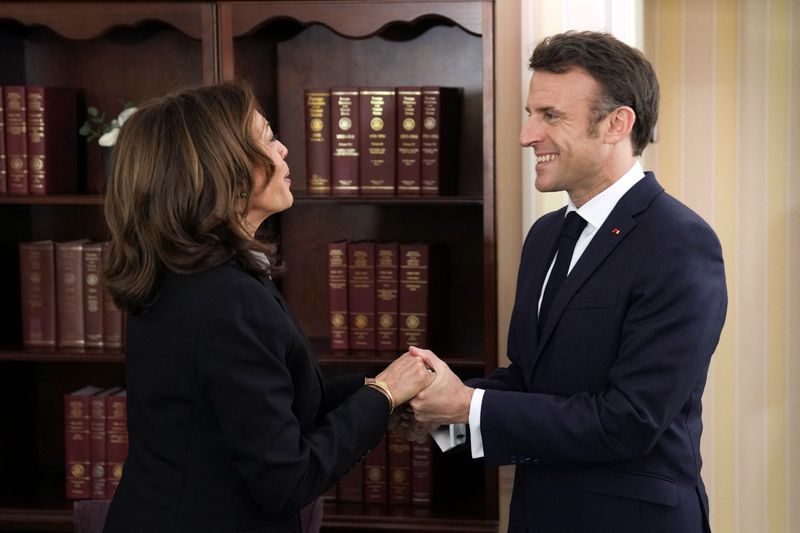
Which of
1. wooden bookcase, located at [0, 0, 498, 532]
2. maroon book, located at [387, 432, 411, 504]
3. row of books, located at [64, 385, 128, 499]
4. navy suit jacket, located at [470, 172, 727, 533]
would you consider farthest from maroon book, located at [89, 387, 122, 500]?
navy suit jacket, located at [470, 172, 727, 533]

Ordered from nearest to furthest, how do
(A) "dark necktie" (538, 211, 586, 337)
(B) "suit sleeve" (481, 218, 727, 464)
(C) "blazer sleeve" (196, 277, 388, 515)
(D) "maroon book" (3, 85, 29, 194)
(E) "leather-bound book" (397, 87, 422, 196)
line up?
(C) "blazer sleeve" (196, 277, 388, 515) → (B) "suit sleeve" (481, 218, 727, 464) → (A) "dark necktie" (538, 211, 586, 337) → (E) "leather-bound book" (397, 87, 422, 196) → (D) "maroon book" (3, 85, 29, 194)

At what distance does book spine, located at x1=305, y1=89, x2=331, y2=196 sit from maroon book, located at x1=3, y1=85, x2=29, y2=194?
90cm

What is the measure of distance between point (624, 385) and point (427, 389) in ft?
1.49

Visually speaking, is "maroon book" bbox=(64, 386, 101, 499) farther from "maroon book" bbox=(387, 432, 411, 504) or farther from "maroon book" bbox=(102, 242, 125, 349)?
"maroon book" bbox=(387, 432, 411, 504)

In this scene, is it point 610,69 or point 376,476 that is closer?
point 610,69

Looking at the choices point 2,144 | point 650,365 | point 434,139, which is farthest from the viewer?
point 2,144

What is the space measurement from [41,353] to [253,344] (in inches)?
68.5

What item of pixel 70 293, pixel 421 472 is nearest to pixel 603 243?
pixel 421 472

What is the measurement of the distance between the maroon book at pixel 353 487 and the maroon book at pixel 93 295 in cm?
90

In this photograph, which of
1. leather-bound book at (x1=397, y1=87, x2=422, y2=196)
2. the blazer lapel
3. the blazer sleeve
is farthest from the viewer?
leather-bound book at (x1=397, y1=87, x2=422, y2=196)

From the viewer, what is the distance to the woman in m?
1.68

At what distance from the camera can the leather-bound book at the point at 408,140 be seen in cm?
305

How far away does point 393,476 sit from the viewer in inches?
127

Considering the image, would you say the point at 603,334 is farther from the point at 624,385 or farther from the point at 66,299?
the point at 66,299
